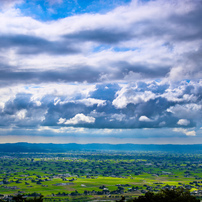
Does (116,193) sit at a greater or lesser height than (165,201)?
lesser

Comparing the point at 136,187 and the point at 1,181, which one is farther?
the point at 1,181

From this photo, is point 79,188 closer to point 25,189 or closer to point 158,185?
point 25,189

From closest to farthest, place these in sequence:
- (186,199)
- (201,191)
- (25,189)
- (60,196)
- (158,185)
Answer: (186,199) < (60,196) < (201,191) < (25,189) < (158,185)

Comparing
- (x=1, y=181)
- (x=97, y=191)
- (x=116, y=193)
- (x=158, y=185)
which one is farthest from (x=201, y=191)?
(x=1, y=181)

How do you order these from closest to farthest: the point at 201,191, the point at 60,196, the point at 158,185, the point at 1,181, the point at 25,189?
the point at 60,196 → the point at 201,191 → the point at 25,189 → the point at 158,185 → the point at 1,181

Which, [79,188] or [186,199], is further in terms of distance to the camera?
[79,188]

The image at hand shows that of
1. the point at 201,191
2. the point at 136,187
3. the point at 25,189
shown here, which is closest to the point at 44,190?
the point at 25,189

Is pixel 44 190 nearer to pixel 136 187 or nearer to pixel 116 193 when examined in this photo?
pixel 116 193

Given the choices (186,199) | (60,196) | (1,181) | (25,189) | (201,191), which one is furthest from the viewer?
(1,181)

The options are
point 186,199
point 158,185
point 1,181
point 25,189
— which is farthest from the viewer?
point 1,181
